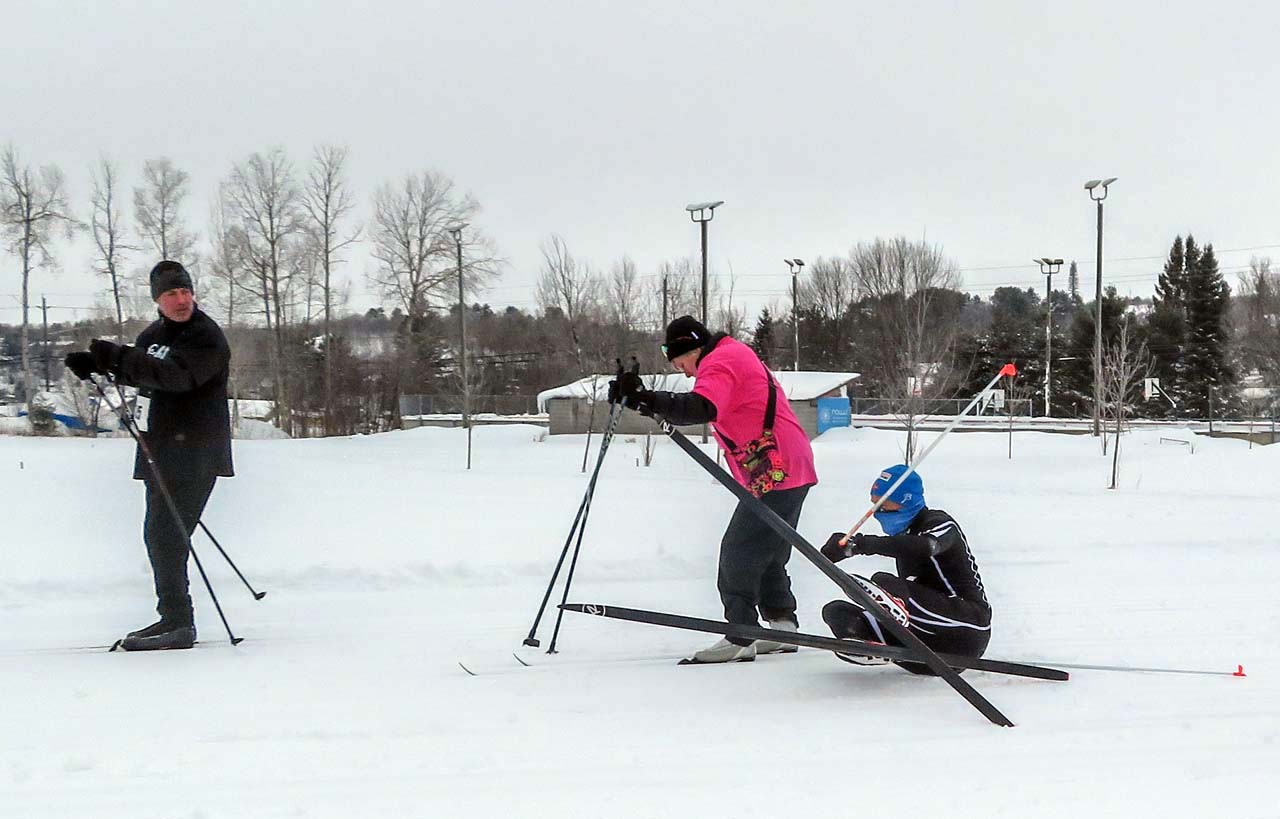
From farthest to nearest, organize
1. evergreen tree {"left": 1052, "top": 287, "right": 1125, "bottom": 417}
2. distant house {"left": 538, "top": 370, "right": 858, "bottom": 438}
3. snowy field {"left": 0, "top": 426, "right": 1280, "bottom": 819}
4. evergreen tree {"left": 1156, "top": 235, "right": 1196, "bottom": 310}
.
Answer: evergreen tree {"left": 1156, "top": 235, "right": 1196, "bottom": 310}, evergreen tree {"left": 1052, "top": 287, "right": 1125, "bottom": 417}, distant house {"left": 538, "top": 370, "right": 858, "bottom": 438}, snowy field {"left": 0, "top": 426, "right": 1280, "bottom": 819}

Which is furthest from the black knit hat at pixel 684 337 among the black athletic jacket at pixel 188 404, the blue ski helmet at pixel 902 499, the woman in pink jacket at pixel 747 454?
the black athletic jacket at pixel 188 404

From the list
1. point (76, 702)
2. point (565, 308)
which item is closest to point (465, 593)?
point (76, 702)

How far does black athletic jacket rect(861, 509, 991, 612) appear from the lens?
4.25 m

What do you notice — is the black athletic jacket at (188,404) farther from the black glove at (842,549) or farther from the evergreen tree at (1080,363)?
the evergreen tree at (1080,363)

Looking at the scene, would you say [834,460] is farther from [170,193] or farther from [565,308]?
[170,193]

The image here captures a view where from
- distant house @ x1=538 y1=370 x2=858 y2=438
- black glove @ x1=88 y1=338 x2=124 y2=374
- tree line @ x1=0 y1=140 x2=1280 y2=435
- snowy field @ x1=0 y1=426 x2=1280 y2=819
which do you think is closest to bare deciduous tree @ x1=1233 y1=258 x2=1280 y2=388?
tree line @ x1=0 y1=140 x2=1280 y2=435

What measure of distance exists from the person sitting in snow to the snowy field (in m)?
0.24

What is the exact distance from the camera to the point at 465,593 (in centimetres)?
635

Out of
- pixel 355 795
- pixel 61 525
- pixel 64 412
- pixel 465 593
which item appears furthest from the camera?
pixel 64 412

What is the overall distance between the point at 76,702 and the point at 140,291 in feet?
126

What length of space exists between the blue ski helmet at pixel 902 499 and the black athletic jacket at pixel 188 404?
119 inches

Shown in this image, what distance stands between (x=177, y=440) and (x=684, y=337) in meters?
2.43

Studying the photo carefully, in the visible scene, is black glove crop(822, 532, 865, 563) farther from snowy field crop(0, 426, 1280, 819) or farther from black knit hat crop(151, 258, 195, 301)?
black knit hat crop(151, 258, 195, 301)

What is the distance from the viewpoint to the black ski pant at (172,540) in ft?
15.3
